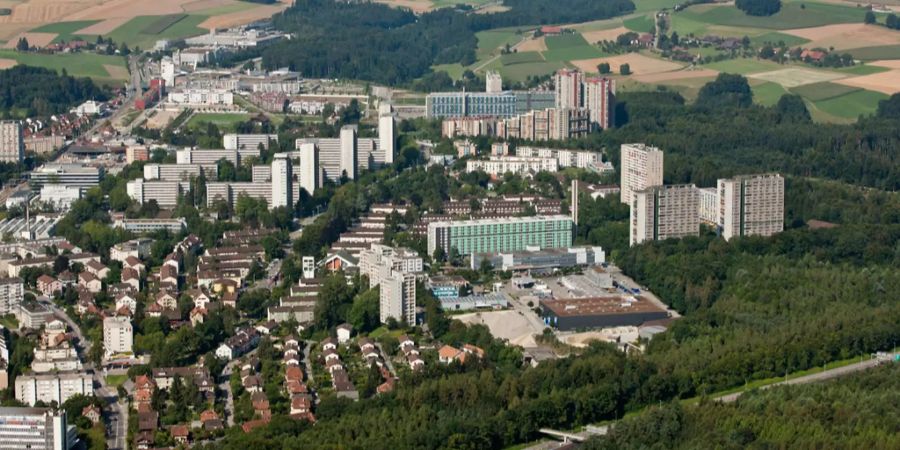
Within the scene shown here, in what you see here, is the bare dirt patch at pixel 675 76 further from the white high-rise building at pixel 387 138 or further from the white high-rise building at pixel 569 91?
the white high-rise building at pixel 387 138

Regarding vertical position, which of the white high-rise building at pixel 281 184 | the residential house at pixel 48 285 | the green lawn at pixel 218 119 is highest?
the green lawn at pixel 218 119

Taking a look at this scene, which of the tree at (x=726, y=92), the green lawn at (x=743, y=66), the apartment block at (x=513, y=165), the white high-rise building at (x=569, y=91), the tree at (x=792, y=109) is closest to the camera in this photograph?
the apartment block at (x=513, y=165)

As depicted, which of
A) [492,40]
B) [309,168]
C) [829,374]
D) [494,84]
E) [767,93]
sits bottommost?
[829,374]

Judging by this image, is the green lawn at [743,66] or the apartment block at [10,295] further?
the green lawn at [743,66]

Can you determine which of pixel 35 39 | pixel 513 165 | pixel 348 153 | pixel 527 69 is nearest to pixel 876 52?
pixel 527 69

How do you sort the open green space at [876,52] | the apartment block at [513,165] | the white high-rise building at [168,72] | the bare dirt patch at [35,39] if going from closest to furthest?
the apartment block at [513,165] → the white high-rise building at [168,72] → the open green space at [876,52] → the bare dirt patch at [35,39]

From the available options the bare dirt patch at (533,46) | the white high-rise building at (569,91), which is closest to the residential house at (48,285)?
the white high-rise building at (569,91)

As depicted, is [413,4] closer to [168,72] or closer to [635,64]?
[635,64]

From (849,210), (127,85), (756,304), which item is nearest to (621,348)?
(756,304)

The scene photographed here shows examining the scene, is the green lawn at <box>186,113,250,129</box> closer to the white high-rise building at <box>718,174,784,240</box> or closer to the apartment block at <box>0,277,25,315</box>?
the white high-rise building at <box>718,174,784,240</box>
